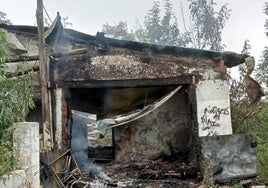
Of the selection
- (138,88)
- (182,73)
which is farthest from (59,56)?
(182,73)

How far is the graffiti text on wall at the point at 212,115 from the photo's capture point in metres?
9.06

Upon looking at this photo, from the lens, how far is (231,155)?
8539mm

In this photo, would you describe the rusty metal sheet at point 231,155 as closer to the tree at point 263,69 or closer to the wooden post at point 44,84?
the wooden post at point 44,84

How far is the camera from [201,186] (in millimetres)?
8000

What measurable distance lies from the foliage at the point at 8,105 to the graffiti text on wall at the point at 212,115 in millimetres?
4488

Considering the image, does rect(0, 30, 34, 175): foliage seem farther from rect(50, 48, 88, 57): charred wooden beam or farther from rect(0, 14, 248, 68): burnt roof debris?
rect(0, 14, 248, 68): burnt roof debris

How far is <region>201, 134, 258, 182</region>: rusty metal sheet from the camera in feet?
27.8

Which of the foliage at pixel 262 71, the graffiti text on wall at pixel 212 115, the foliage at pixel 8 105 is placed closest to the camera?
the foliage at pixel 8 105

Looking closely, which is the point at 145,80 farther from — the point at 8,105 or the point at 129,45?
the point at 8,105

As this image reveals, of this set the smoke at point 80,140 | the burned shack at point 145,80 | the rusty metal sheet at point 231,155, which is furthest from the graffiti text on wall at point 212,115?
the smoke at point 80,140

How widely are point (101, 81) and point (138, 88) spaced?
1.36m

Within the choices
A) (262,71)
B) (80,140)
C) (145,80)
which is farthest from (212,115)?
(262,71)

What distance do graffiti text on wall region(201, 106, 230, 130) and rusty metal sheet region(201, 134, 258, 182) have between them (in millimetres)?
603

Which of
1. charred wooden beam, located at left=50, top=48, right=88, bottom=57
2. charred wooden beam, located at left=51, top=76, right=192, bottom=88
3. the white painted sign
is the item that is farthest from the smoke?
the white painted sign
